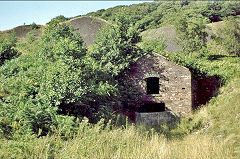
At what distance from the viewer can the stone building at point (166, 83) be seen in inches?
591

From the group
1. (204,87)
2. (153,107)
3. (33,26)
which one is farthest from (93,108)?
(33,26)

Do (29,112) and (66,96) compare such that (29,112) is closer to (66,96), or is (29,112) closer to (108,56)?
(66,96)

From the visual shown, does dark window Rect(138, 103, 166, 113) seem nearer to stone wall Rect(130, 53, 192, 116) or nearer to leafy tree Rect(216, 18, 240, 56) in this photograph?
stone wall Rect(130, 53, 192, 116)

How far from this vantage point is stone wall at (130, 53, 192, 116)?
591 inches

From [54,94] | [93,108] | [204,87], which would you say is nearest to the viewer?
[54,94]

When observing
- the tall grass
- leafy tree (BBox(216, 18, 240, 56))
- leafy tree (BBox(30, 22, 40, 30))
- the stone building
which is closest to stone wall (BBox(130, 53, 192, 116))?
the stone building

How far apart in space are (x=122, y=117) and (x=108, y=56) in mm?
3571

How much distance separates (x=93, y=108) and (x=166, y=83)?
6432mm

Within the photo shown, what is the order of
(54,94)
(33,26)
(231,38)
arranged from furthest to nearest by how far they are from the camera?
(33,26), (231,38), (54,94)

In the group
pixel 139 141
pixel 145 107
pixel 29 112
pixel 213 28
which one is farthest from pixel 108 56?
pixel 213 28

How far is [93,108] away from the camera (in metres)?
10.3

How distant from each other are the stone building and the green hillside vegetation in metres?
0.60

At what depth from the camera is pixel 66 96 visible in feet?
30.7

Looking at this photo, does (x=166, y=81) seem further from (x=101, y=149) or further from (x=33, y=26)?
(x=33, y=26)
